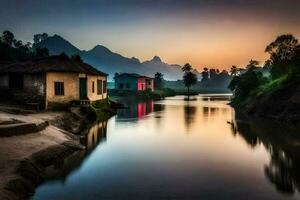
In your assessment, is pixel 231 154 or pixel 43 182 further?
pixel 231 154

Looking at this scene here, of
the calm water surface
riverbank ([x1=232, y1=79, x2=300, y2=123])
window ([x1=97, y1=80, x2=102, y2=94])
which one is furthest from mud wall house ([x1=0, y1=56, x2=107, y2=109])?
riverbank ([x1=232, y1=79, x2=300, y2=123])

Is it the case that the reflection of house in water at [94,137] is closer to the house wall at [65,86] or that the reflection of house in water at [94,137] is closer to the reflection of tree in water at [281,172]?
the house wall at [65,86]

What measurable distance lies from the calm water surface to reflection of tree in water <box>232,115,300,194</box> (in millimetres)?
47

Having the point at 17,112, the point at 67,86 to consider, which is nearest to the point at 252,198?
the point at 17,112

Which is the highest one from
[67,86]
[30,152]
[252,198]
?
[67,86]

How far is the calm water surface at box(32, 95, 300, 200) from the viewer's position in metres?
14.7

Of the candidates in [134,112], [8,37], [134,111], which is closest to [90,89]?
[134,112]

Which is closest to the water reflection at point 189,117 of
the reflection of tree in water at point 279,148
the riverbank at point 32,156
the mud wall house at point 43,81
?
the reflection of tree in water at point 279,148

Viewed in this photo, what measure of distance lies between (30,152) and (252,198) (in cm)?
1215

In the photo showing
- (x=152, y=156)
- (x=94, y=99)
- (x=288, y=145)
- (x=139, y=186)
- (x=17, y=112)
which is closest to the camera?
(x=139, y=186)

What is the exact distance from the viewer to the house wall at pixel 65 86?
1454 inches

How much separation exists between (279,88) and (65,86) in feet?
105

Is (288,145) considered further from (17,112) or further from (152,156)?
(17,112)

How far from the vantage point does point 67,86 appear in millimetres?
38938
